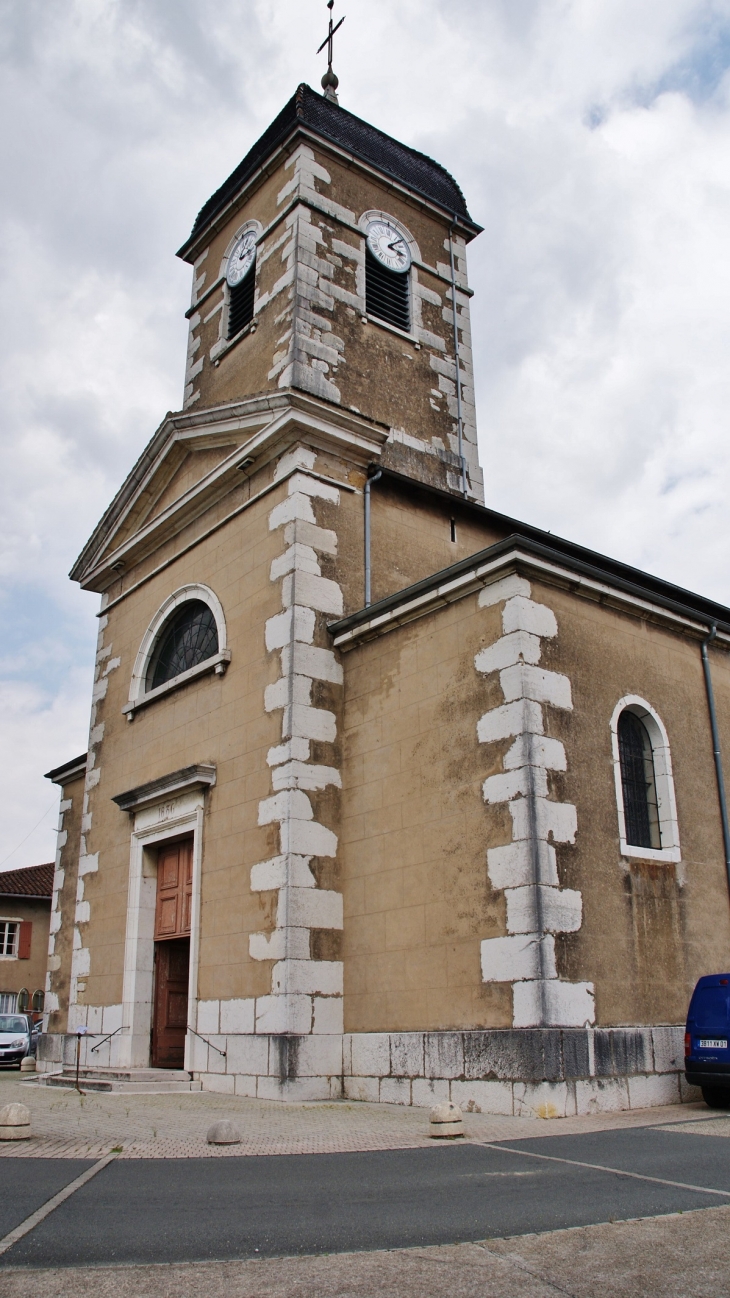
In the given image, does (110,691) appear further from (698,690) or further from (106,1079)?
(698,690)

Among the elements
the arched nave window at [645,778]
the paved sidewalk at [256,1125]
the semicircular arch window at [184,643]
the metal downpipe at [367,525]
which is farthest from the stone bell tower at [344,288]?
the paved sidewalk at [256,1125]

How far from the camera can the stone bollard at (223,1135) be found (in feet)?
23.7

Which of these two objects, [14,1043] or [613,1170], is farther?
[14,1043]

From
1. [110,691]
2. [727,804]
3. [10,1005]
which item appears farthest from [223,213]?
[10,1005]

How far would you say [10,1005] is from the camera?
28.0 metres

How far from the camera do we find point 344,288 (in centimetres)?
1617

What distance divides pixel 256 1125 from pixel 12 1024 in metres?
14.1

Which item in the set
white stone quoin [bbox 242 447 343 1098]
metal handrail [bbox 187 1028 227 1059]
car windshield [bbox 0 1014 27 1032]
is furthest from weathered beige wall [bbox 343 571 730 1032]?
car windshield [bbox 0 1014 27 1032]

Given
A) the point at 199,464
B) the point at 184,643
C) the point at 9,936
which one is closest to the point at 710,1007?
the point at 184,643

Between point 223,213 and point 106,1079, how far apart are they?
14379 millimetres

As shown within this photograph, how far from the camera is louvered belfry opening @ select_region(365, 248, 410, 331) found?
55.2ft

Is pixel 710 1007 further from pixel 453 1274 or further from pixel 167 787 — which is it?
pixel 167 787

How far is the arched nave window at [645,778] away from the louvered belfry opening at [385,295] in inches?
337

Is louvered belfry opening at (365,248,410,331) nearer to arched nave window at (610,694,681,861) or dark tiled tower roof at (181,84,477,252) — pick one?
dark tiled tower roof at (181,84,477,252)
